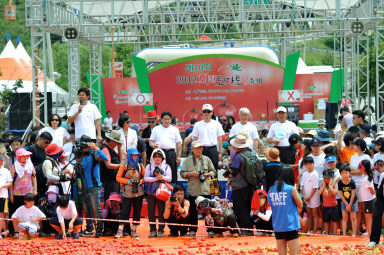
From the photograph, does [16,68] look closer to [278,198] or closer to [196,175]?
[196,175]

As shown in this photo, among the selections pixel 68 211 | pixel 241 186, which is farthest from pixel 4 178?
pixel 241 186

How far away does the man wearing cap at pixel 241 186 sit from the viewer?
11422mm

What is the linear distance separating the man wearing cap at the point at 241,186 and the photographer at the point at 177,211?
2.73 ft

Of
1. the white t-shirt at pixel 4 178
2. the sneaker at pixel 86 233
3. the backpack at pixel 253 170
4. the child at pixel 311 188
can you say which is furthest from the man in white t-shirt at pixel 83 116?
the child at pixel 311 188

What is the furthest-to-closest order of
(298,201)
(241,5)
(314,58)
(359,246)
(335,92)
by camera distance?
(314,58), (335,92), (241,5), (359,246), (298,201)

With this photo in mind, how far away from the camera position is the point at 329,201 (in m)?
11.4

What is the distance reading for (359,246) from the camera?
10008mm

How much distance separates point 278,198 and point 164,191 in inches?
139

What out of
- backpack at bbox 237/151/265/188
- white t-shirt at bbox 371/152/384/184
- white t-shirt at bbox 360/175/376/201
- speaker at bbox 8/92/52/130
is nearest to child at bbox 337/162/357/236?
white t-shirt at bbox 360/175/376/201

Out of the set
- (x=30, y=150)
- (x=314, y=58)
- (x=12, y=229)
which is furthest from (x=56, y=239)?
(x=314, y=58)

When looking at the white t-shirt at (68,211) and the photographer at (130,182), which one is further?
the photographer at (130,182)

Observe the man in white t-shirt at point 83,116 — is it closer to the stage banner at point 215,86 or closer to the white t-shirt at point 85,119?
the white t-shirt at point 85,119

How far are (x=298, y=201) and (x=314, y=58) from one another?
7481 centimetres

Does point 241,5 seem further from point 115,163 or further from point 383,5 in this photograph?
point 115,163
